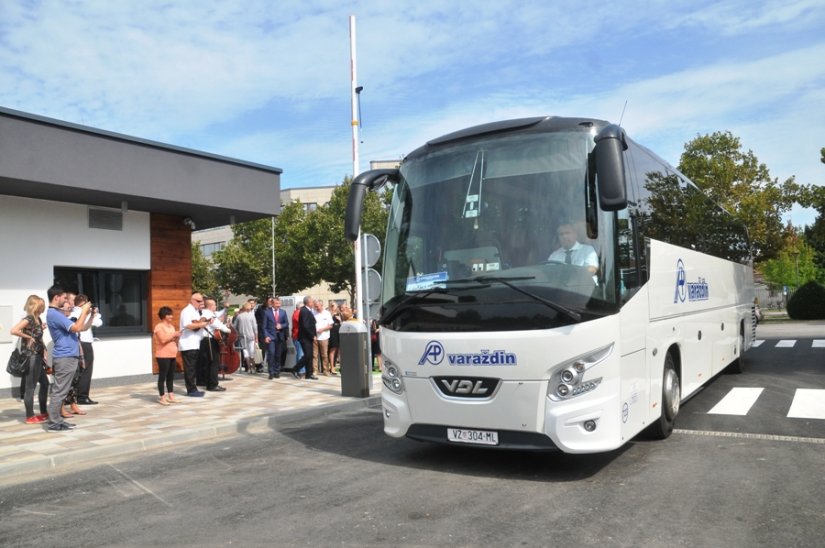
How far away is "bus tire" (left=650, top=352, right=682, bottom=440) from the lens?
710 cm

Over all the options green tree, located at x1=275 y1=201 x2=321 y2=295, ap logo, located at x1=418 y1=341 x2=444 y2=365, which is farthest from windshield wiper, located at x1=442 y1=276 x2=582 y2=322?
green tree, located at x1=275 y1=201 x2=321 y2=295

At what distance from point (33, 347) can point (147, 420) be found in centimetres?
182

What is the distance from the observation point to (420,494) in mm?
5418

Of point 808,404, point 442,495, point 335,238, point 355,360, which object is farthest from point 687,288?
point 335,238

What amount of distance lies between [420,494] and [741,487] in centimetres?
261

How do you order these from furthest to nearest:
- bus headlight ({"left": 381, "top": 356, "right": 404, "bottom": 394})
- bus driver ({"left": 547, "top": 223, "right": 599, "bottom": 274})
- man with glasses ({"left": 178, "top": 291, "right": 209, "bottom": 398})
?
1. man with glasses ({"left": 178, "top": 291, "right": 209, "bottom": 398})
2. bus headlight ({"left": 381, "top": 356, "right": 404, "bottom": 394})
3. bus driver ({"left": 547, "top": 223, "right": 599, "bottom": 274})

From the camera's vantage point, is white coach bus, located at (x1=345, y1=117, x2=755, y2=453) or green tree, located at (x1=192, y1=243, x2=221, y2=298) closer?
white coach bus, located at (x1=345, y1=117, x2=755, y2=453)

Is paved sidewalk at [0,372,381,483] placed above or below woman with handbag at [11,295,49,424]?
below

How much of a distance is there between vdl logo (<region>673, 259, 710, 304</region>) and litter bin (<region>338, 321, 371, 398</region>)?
5494 mm

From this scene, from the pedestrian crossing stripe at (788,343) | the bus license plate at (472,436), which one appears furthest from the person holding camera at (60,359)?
the pedestrian crossing stripe at (788,343)

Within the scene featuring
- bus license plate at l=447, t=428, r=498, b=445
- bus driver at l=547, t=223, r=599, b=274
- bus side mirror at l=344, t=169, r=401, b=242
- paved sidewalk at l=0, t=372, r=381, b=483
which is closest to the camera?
bus driver at l=547, t=223, r=599, b=274

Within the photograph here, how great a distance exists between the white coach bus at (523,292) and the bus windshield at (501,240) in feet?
0.04

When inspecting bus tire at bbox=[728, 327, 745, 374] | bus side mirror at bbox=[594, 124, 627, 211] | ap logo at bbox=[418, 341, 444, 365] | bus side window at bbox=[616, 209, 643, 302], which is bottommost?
bus tire at bbox=[728, 327, 745, 374]

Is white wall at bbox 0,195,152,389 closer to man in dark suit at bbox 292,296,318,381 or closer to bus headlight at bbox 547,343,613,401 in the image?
man in dark suit at bbox 292,296,318,381
